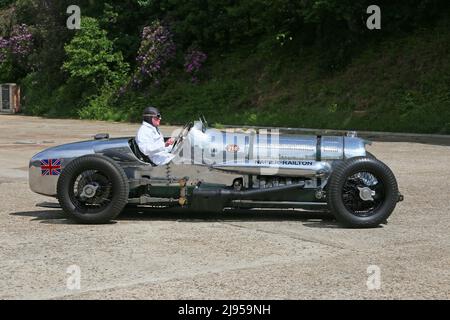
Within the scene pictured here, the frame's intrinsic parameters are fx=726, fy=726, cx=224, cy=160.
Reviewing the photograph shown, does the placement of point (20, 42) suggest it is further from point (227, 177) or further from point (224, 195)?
point (224, 195)

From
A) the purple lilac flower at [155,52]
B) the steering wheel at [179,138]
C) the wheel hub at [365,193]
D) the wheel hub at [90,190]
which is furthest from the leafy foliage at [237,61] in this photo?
the wheel hub at [90,190]

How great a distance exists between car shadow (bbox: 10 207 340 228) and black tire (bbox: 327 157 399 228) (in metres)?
0.40

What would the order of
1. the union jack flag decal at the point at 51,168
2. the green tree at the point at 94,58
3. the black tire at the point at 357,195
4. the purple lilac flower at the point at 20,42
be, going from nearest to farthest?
the black tire at the point at 357,195 < the union jack flag decal at the point at 51,168 < the green tree at the point at 94,58 < the purple lilac flower at the point at 20,42

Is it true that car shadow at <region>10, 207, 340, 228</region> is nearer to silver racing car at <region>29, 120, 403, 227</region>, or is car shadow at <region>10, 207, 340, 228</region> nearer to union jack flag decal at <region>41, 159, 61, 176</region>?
silver racing car at <region>29, 120, 403, 227</region>

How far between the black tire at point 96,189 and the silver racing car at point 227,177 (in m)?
0.01

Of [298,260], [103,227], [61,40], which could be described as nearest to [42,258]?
[103,227]

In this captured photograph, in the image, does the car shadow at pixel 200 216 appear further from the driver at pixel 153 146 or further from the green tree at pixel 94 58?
the green tree at pixel 94 58

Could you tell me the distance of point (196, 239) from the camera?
25.1 feet

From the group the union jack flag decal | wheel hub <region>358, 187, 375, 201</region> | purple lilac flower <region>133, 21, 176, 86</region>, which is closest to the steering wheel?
the union jack flag decal

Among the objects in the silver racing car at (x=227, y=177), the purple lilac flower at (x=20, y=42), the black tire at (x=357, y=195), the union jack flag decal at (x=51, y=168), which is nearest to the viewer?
the black tire at (x=357, y=195)

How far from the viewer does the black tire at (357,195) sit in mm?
8039

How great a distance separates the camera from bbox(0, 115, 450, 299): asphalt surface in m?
5.67

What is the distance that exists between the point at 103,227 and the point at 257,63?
26.1 m
